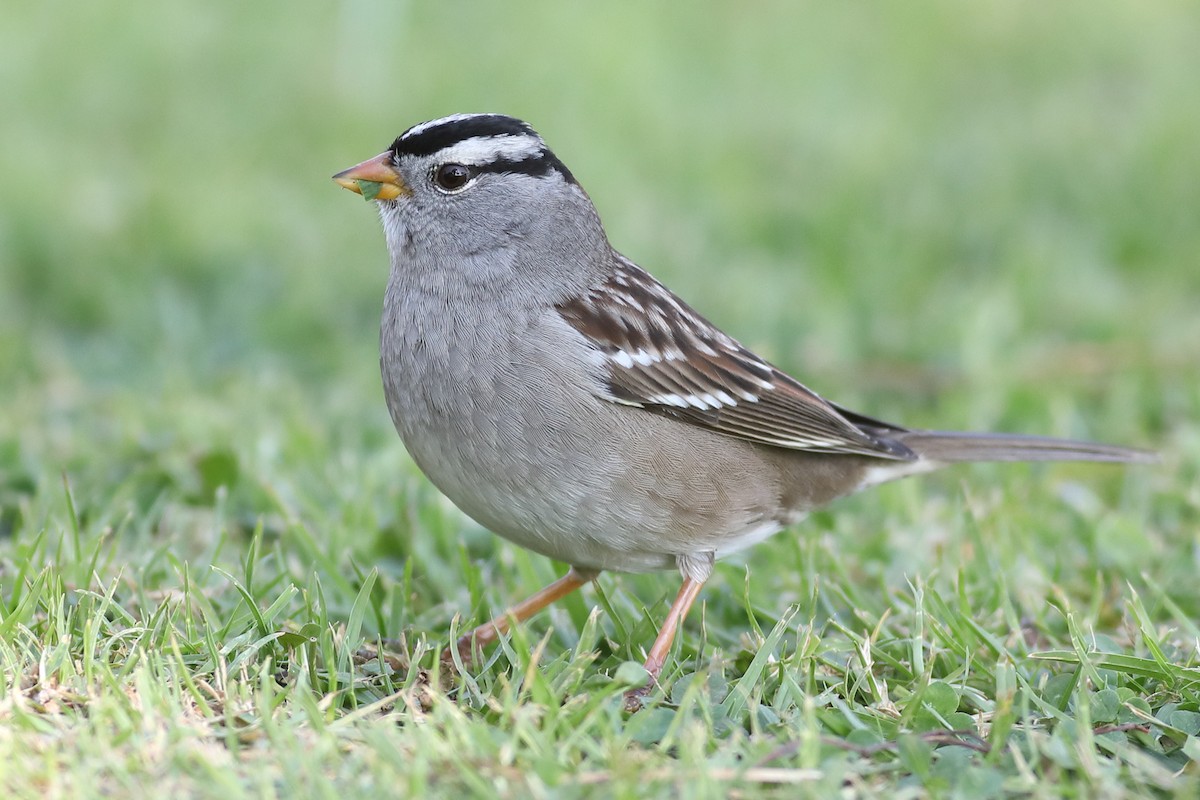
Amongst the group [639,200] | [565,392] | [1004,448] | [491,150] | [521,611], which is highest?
[491,150]

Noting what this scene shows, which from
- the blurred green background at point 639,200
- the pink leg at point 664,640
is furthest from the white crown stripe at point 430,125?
the pink leg at point 664,640

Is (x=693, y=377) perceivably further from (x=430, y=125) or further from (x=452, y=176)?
(x=430, y=125)

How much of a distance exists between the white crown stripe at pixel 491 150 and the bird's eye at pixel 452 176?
2 cm

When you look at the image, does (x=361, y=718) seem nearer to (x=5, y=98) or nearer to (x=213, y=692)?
(x=213, y=692)

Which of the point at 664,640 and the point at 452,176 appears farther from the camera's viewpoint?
the point at 452,176

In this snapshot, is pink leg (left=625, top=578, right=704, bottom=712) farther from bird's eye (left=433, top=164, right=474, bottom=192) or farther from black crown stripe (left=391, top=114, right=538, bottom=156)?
black crown stripe (left=391, top=114, right=538, bottom=156)

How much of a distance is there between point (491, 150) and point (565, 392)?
3.17 ft

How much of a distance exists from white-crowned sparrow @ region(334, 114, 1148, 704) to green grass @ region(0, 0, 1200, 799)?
0.31 meters

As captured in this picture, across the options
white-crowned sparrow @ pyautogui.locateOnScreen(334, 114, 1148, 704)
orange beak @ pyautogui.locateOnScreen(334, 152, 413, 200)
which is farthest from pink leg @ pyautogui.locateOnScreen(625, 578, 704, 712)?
orange beak @ pyautogui.locateOnScreen(334, 152, 413, 200)

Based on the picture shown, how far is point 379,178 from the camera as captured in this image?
187 inches

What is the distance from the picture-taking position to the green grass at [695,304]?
3.48 metres

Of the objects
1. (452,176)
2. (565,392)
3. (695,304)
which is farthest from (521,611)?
(695,304)

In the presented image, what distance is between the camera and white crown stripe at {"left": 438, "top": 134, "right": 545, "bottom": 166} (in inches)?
185

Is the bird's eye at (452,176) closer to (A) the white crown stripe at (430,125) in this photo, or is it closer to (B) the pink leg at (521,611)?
(A) the white crown stripe at (430,125)
